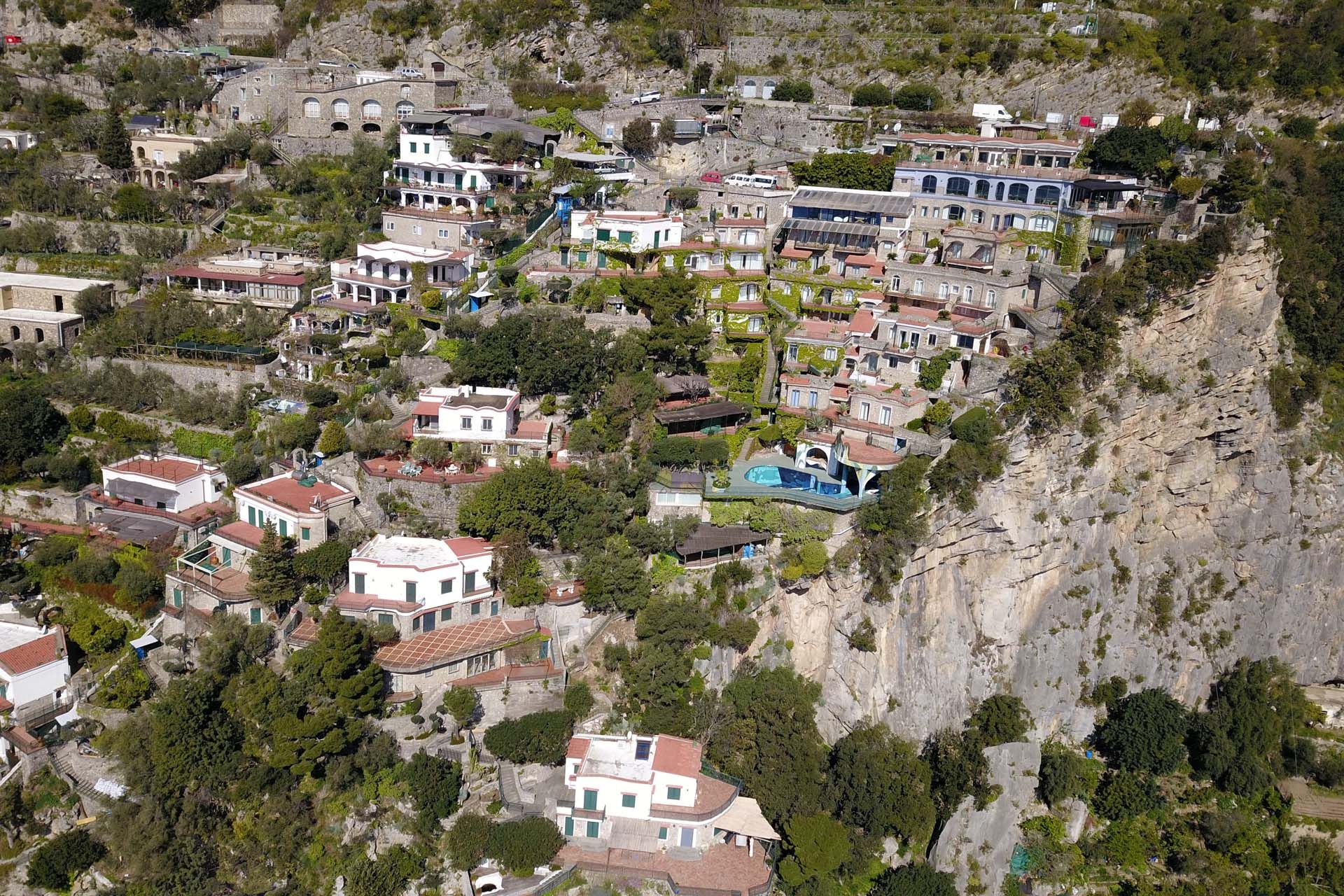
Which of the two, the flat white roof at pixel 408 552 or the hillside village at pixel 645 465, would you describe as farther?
the flat white roof at pixel 408 552

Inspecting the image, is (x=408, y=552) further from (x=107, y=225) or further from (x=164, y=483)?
(x=107, y=225)

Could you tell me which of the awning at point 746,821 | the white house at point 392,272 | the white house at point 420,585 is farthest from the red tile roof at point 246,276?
the awning at point 746,821

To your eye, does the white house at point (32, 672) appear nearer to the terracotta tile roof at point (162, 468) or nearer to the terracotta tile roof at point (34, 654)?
the terracotta tile roof at point (34, 654)

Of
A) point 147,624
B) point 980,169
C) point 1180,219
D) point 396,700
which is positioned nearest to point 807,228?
point 980,169

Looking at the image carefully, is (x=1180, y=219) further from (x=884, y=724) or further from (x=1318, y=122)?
(x=884, y=724)

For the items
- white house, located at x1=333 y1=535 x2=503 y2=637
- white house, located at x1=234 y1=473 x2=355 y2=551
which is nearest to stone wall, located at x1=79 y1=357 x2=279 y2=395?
white house, located at x1=234 y1=473 x2=355 y2=551

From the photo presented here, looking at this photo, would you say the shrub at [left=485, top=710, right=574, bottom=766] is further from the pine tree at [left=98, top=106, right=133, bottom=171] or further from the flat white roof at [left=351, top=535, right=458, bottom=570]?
the pine tree at [left=98, top=106, right=133, bottom=171]
